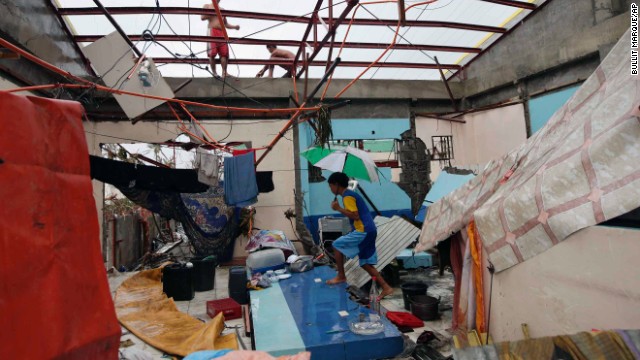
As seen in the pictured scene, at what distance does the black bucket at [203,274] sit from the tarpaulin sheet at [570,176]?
4193 millimetres

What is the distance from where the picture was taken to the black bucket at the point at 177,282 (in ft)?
17.2

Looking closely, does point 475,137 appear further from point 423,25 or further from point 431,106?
point 423,25

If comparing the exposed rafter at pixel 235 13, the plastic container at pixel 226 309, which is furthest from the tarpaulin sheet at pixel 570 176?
the exposed rafter at pixel 235 13

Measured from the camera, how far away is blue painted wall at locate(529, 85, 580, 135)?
23.9ft

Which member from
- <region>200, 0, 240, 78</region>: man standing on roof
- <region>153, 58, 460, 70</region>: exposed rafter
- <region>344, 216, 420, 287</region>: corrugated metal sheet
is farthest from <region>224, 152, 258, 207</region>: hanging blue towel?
<region>153, 58, 460, 70</region>: exposed rafter

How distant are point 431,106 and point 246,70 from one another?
5.20 metres

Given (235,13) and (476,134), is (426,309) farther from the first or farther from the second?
(476,134)

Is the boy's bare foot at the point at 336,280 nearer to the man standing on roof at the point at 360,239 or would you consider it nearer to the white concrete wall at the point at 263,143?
the man standing on roof at the point at 360,239

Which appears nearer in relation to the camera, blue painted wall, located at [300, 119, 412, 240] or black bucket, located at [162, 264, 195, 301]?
black bucket, located at [162, 264, 195, 301]

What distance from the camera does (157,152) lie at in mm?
8180

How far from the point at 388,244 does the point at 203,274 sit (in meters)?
3.12

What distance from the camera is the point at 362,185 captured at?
8.80 meters

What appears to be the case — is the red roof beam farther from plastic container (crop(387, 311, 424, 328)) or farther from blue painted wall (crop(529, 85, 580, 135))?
plastic container (crop(387, 311, 424, 328))

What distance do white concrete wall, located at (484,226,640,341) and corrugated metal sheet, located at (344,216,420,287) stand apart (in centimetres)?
238
